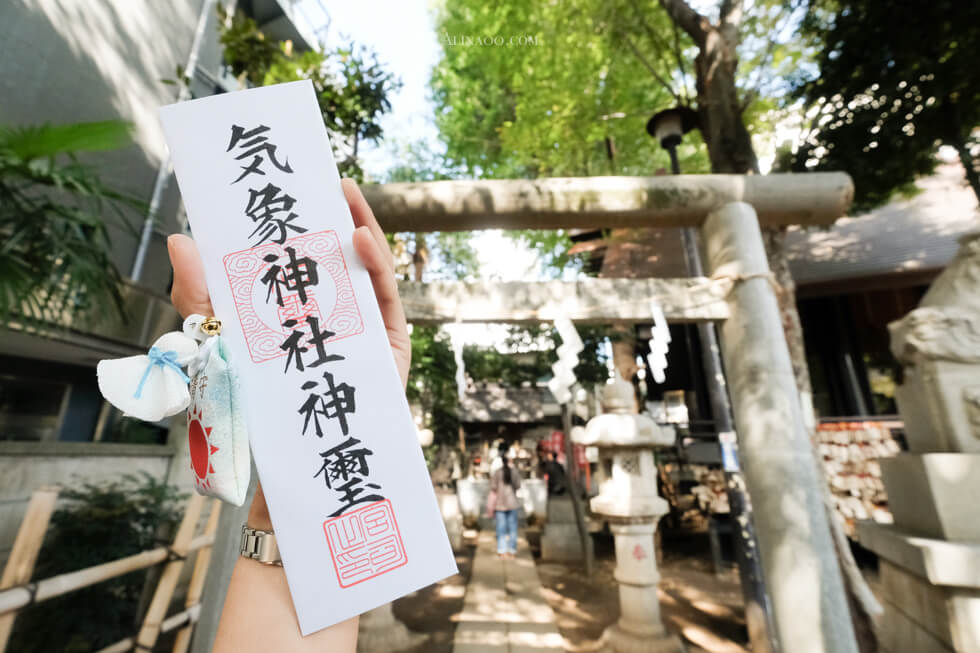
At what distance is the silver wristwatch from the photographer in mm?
917

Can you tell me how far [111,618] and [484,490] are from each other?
385 inches

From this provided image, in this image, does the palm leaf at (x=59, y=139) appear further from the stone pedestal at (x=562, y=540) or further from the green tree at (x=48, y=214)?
the stone pedestal at (x=562, y=540)

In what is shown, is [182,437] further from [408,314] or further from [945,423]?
[945,423]

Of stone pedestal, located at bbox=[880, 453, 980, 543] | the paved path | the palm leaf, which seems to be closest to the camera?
the palm leaf

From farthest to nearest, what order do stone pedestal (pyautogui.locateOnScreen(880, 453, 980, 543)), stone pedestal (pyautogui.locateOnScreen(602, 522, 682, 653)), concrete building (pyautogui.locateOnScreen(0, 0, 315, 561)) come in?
concrete building (pyautogui.locateOnScreen(0, 0, 315, 561)) → stone pedestal (pyautogui.locateOnScreen(602, 522, 682, 653)) → stone pedestal (pyautogui.locateOnScreen(880, 453, 980, 543))

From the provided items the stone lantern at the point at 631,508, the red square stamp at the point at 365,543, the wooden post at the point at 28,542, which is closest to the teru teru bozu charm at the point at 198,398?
the red square stamp at the point at 365,543

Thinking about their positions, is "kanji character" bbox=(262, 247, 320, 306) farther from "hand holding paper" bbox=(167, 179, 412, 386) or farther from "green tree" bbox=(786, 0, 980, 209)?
"green tree" bbox=(786, 0, 980, 209)

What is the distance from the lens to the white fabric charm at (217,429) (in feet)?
2.91

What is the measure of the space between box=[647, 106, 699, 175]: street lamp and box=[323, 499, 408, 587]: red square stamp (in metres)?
5.76

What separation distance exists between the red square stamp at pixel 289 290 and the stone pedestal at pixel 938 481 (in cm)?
360

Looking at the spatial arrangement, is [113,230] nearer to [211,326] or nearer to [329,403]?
[211,326]

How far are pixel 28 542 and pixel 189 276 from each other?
8.37ft

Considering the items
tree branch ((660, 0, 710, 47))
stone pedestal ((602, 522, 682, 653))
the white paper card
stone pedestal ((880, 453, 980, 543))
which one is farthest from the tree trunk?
the white paper card

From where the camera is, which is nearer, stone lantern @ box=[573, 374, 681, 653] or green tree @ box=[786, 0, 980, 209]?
stone lantern @ box=[573, 374, 681, 653]
